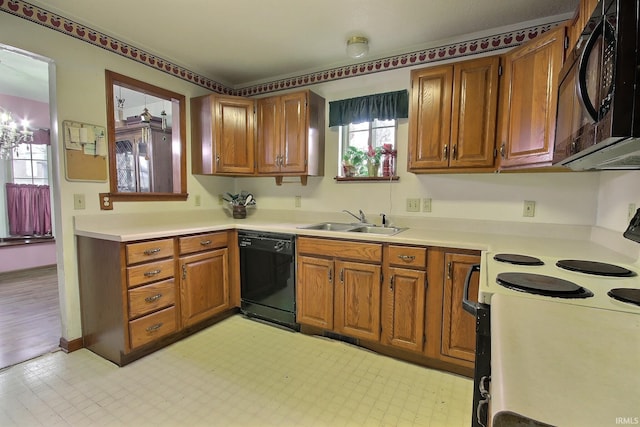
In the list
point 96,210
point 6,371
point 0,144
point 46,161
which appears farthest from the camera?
point 46,161

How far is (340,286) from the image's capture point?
7.71 feet

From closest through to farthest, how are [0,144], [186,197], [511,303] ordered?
[511,303] → [186,197] → [0,144]

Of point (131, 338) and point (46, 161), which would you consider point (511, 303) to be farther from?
point (46, 161)

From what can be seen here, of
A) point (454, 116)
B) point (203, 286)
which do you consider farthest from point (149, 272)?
point (454, 116)

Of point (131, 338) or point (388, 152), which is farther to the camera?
point (388, 152)

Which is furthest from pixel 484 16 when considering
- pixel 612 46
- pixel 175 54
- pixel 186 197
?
pixel 186 197

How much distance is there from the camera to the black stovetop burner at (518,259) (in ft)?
4.50

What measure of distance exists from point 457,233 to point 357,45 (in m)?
1.65

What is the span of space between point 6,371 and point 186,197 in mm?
1760

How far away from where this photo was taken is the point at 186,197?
3.07 m

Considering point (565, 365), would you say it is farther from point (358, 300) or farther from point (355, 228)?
point (355, 228)

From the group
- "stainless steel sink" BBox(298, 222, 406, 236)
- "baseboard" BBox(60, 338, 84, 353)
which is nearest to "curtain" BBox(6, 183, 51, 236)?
"baseboard" BBox(60, 338, 84, 353)

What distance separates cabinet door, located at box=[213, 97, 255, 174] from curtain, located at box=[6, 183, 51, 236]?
3562 mm

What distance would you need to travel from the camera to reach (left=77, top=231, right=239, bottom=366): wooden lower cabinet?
206 cm
